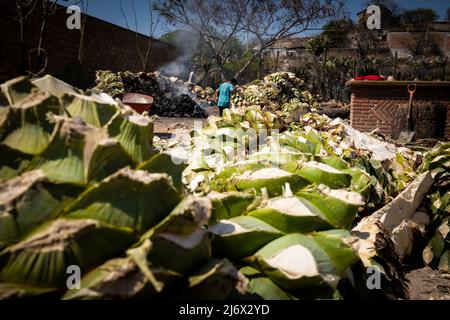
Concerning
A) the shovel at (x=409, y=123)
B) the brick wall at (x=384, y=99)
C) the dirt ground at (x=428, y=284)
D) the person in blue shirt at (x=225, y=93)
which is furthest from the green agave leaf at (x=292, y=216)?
the person in blue shirt at (x=225, y=93)

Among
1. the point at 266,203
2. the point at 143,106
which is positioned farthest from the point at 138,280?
the point at 143,106

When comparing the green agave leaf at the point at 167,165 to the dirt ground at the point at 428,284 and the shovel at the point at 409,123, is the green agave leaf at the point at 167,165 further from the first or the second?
the shovel at the point at 409,123

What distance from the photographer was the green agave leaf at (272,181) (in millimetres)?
1046

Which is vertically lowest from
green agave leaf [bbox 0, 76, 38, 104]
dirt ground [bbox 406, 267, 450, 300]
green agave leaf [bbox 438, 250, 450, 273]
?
dirt ground [bbox 406, 267, 450, 300]

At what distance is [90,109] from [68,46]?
12.7 meters

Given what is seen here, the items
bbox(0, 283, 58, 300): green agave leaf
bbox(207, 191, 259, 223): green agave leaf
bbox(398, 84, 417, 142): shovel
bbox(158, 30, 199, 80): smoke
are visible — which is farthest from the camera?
bbox(158, 30, 199, 80): smoke

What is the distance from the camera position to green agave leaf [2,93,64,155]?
688mm

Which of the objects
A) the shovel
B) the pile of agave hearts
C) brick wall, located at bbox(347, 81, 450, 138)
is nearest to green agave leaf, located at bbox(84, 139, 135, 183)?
the pile of agave hearts

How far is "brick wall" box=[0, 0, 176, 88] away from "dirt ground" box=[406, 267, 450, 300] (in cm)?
668

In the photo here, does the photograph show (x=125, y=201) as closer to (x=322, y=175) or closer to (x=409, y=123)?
(x=322, y=175)

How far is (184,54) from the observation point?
24.2 metres

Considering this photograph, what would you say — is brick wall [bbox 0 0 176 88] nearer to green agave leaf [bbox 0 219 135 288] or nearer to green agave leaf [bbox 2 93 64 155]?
green agave leaf [bbox 2 93 64 155]

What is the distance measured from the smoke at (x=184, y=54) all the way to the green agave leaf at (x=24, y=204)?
21576mm
